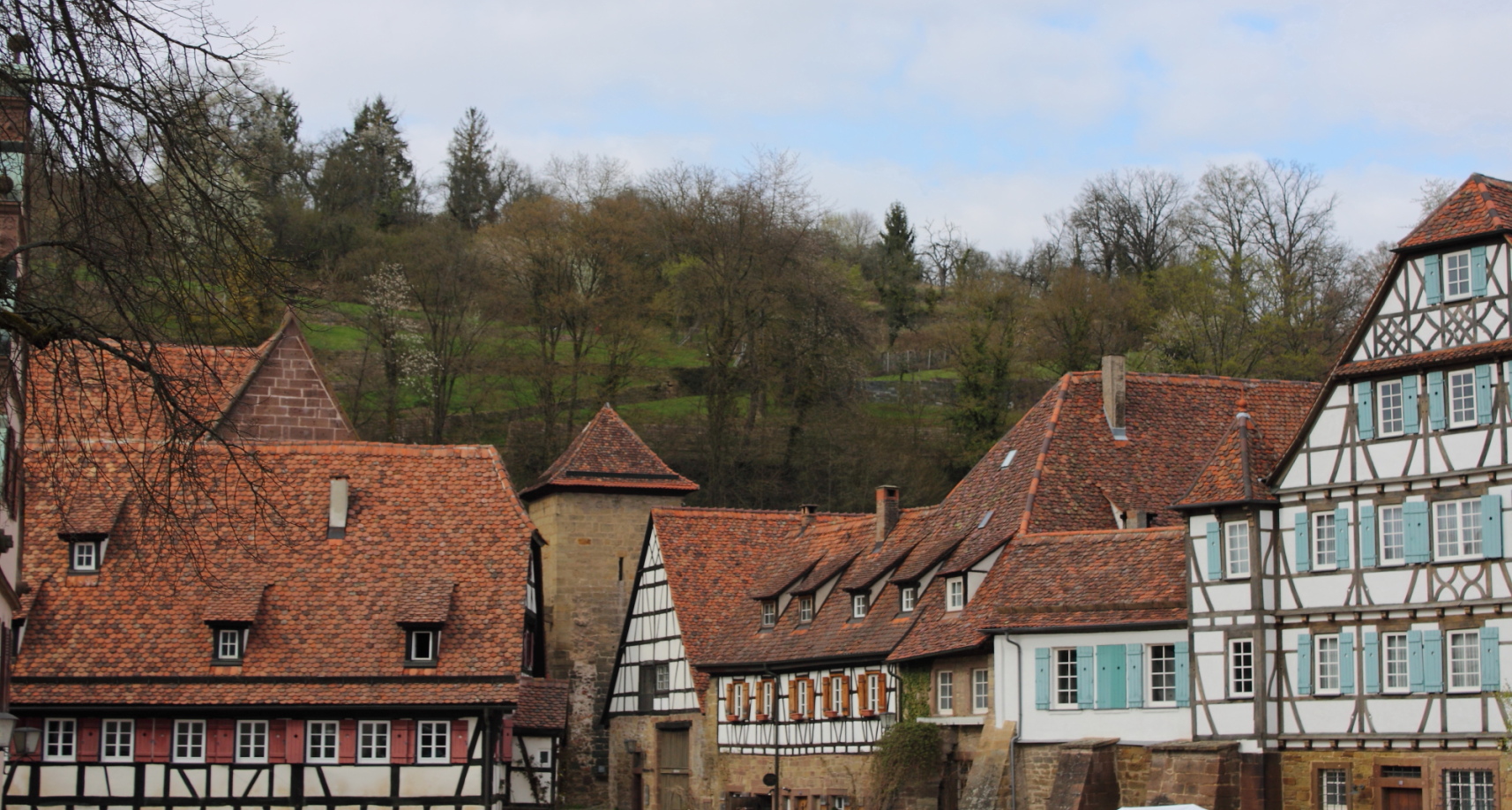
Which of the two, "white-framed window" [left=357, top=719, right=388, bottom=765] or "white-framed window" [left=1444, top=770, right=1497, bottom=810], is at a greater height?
"white-framed window" [left=1444, top=770, right=1497, bottom=810]

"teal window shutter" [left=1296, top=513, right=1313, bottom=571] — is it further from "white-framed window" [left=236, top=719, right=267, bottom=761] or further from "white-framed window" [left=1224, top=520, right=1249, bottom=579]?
"white-framed window" [left=236, top=719, right=267, bottom=761]

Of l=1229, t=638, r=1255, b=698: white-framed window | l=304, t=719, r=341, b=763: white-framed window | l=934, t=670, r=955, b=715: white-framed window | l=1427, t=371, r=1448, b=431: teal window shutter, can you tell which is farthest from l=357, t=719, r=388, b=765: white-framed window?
l=1427, t=371, r=1448, b=431: teal window shutter

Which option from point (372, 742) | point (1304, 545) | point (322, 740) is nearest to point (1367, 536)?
point (1304, 545)

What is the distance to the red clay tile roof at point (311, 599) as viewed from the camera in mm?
33438

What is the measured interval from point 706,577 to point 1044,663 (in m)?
12.9

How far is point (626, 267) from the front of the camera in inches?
2405

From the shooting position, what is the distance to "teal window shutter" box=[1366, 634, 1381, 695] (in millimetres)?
26844

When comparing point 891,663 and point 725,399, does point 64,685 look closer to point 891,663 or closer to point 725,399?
point 891,663

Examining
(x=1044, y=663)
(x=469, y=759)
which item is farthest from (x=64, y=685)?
(x=1044, y=663)

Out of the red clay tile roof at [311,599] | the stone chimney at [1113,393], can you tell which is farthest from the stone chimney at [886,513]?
the red clay tile roof at [311,599]

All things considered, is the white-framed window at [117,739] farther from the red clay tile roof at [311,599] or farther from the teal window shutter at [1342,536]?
the teal window shutter at [1342,536]

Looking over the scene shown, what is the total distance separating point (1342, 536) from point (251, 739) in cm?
1873

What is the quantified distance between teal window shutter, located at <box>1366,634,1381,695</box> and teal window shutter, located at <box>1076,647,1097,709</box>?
13.8 feet

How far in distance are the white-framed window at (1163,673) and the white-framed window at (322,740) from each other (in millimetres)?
14138
